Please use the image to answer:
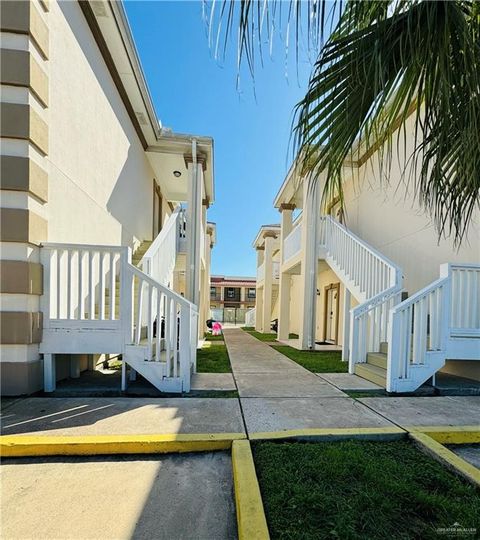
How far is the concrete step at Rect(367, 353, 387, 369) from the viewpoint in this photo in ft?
15.7

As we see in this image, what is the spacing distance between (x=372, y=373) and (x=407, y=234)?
3.59m

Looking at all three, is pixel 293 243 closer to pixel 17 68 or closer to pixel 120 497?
pixel 17 68

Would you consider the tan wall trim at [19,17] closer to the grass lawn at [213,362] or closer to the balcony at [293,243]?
the grass lawn at [213,362]

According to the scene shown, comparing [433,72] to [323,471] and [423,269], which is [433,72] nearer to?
[323,471]

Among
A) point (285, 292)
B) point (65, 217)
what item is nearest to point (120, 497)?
point (65, 217)

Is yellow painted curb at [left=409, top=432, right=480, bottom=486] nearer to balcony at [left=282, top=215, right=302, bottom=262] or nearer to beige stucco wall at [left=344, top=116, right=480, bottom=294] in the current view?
beige stucco wall at [left=344, top=116, right=480, bottom=294]

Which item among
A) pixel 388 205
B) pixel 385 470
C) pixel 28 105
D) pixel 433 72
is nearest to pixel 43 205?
pixel 28 105

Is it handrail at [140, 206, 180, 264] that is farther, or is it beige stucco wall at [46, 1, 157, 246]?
handrail at [140, 206, 180, 264]

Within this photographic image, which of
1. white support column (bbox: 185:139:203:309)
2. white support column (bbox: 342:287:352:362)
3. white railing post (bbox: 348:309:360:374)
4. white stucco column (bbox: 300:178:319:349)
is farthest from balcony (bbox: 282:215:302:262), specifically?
white railing post (bbox: 348:309:360:374)

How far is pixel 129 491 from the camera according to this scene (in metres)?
1.94

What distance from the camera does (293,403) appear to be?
3.51 m

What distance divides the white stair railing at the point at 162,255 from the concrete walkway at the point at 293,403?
2222mm

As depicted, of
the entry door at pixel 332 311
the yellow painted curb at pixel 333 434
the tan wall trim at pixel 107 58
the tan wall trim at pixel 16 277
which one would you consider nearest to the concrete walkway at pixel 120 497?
the yellow painted curb at pixel 333 434

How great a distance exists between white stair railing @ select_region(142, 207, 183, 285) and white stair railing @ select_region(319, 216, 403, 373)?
306 cm
